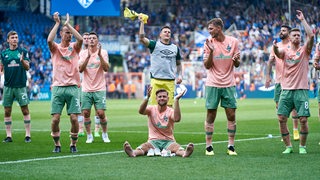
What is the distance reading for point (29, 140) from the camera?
1859 cm

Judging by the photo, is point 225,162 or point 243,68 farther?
point 243,68

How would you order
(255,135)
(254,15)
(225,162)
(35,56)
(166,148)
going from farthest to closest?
(254,15) < (35,56) < (255,135) < (166,148) < (225,162)

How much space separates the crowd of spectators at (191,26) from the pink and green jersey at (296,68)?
45.1 metres

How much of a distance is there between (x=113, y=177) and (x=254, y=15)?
5646cm

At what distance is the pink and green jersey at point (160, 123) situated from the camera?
1428cm

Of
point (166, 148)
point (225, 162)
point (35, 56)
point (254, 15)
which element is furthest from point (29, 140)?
point (254, 15)

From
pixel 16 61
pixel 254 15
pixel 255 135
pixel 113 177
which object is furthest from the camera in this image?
pixel 254 15

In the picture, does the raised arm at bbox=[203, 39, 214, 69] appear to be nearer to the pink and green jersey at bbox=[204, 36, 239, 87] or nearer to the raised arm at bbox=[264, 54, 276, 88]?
the pink and green jersey at bbox=[204, 36, 239, 87]

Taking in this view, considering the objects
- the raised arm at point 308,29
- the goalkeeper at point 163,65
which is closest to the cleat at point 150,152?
the goalkeeper at point 163,65

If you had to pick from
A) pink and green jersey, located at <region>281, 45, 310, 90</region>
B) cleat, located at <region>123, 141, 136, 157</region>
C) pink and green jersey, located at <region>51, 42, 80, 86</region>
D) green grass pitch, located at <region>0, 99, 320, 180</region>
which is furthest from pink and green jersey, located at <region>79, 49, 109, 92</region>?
pink and green jersey, located at <region>281, 45, 310, 90</region>

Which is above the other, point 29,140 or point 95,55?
point 95,55

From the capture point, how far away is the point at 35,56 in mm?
61781

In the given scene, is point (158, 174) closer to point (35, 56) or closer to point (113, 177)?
point (113, 177)

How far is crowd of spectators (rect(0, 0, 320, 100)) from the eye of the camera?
61500 millimetres
